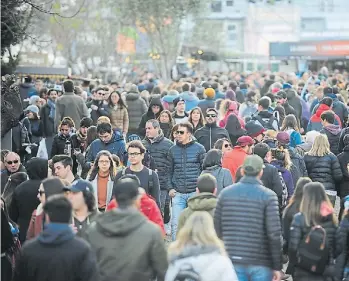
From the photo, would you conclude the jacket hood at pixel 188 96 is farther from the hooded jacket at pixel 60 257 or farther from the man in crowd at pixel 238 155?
the hooded jacket at pixel 60 257

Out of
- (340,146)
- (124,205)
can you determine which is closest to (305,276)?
(124,205)

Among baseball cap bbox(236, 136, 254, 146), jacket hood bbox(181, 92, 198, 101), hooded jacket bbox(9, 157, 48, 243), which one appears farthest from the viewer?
jacket hood bbox(181, 92, 198, 101)

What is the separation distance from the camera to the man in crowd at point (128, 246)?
859 centimetres

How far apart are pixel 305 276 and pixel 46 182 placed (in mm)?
2362

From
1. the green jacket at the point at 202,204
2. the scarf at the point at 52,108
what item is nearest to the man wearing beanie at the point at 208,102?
the scarf at the point at 52,108

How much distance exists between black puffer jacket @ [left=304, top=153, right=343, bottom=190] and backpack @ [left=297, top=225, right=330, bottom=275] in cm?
474

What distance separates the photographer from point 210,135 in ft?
53.6

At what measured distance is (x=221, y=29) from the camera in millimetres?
85688

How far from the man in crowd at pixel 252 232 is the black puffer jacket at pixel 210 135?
6.40 meters

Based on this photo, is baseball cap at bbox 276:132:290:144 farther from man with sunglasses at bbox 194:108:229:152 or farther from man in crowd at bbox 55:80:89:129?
man in crowd at bbox 55:80:89:129

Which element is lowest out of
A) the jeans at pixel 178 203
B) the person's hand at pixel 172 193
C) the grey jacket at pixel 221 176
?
the jeans at pixel 178 203

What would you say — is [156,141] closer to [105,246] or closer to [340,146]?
[340,146]

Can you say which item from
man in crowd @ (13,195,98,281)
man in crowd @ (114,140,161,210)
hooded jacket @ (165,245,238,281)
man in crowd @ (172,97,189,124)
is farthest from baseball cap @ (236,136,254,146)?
man in crowd @ (13,195,98,281)

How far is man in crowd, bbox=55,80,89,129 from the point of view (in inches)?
794
